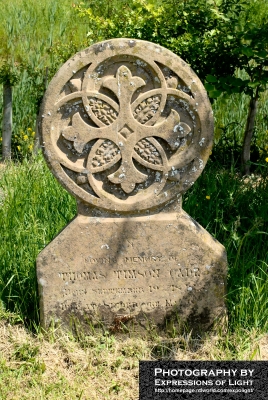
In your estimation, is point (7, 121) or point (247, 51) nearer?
point (247, 51)

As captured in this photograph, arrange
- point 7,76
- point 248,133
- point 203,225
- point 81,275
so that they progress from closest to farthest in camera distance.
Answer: point 81,275
point 203,225
point 248,133
point 7,76

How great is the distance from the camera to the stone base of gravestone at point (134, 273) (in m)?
3.08

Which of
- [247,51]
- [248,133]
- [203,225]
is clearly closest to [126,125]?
[203,225]

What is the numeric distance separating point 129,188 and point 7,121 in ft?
10.6

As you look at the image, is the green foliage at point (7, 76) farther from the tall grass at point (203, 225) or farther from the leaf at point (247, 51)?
the leaf at point (247, 51)

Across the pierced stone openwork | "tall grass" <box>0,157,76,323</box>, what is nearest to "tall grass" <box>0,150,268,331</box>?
"tall grass" <box>0,157,76,323</box>

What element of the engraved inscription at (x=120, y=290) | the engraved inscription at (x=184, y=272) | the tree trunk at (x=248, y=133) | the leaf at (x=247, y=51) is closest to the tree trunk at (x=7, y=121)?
the tree trunk at (x=248, y=133)

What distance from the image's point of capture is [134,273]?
315 cm

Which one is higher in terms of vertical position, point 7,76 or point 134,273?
point 7,76

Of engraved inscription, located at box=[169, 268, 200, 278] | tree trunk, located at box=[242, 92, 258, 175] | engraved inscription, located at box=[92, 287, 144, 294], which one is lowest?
engraved inscription, located at box=[92, 287, 144, 294]

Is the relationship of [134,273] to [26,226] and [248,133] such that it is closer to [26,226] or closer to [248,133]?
[26,226]

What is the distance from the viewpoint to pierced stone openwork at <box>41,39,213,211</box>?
2869 mm

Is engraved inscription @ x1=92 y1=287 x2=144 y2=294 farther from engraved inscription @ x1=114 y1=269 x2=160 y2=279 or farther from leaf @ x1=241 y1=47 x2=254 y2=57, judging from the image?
leaf @ x1=241 y1=47 x2=254 y2=57

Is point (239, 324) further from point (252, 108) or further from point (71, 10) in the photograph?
point (71, 10)
